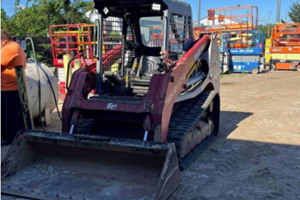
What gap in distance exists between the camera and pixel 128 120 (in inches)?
197

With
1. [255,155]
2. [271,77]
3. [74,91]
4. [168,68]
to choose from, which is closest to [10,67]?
[74,91]

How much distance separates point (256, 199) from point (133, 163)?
148 cm

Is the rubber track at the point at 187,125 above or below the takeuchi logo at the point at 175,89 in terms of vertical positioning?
below

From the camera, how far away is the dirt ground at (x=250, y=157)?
15.0ft

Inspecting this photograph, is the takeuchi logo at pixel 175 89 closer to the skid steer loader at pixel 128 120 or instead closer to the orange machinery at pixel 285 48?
the skid steer loader at pixel 128 120

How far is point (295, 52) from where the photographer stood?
19.9m

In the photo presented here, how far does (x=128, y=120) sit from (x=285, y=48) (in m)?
17.0

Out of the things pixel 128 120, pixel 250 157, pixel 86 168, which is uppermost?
pixel 128 120

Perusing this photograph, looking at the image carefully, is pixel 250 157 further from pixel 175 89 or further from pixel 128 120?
pixel 128 120

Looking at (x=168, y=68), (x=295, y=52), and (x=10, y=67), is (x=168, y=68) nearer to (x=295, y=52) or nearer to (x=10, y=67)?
(x=10, y=67)

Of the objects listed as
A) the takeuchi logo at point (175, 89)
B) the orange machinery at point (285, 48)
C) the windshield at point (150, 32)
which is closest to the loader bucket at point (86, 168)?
the takeuchi logo at point (175, 89)

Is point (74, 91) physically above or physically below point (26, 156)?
above

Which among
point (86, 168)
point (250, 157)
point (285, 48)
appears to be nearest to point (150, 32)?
point (250, 157)

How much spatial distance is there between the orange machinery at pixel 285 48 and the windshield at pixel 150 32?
15.4 metres
